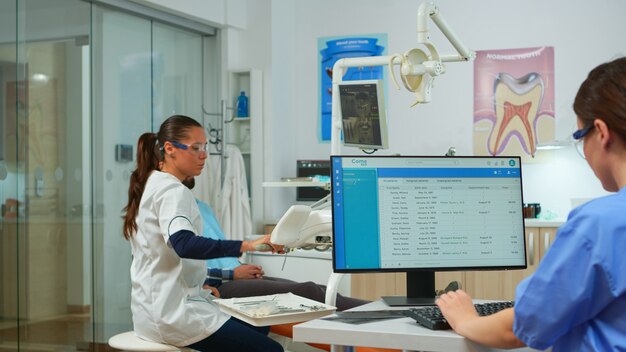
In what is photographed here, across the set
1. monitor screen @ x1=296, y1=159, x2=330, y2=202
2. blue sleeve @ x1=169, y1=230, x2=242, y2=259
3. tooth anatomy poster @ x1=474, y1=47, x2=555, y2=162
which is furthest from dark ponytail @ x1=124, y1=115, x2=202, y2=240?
tooth anatomy poster @ x1=474, y1=47, x2=555, y2=162

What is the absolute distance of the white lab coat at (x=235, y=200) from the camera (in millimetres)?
5715

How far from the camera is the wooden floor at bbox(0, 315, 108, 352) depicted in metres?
4.47

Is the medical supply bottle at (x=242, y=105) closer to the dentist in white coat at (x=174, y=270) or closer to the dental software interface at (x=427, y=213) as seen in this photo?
the dentist in white coat at (x=174, y=270)

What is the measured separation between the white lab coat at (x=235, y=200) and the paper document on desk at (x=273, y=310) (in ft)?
9.89

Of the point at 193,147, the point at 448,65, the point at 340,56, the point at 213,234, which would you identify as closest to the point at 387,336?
the point at 193,147

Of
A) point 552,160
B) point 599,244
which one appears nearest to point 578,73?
point 552,160

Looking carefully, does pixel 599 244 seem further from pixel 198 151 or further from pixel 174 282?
pixel 198 151

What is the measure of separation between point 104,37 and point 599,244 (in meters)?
4.23

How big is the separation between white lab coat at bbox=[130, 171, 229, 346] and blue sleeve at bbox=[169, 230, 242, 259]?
4 centimetres

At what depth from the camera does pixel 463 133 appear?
578cm

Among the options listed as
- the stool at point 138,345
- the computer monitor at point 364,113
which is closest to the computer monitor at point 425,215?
the computer monitor at point 364,113

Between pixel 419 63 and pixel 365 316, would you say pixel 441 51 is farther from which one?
pixel 365 316

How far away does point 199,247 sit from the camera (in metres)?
2.65

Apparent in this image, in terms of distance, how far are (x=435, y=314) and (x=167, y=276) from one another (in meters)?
1.16
